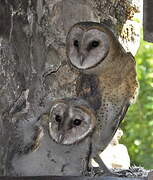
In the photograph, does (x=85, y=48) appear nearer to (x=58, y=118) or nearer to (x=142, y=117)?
(x=58, y=118)

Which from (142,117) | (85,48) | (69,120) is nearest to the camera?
(69,120)

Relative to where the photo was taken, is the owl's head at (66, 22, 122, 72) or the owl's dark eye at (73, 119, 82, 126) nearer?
the owl's dark eye at (73, 119, 82, 126)

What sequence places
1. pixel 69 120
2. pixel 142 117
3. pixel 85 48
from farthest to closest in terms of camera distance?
pixel 142 117, pixel 85 48, pixel 69 120

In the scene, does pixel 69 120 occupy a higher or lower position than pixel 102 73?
lower

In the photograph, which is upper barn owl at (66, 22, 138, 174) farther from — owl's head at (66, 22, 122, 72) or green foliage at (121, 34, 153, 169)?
green foliage at (121, 34, 153, 169)

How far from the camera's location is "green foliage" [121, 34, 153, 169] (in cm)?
398

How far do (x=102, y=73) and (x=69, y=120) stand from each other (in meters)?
0.26

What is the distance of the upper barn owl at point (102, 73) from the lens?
1.76 metres

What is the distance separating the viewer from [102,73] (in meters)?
1.85

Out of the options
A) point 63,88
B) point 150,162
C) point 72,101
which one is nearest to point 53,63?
point 63,88

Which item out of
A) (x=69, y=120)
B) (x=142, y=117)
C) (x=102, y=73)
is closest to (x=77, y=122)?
(x=69, y=120)

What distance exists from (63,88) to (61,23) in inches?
7.8

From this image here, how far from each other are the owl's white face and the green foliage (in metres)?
2.12

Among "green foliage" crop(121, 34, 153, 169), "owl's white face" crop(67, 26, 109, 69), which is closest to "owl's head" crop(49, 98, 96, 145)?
"owl's white face" crop(67, 26, 109, 69)
